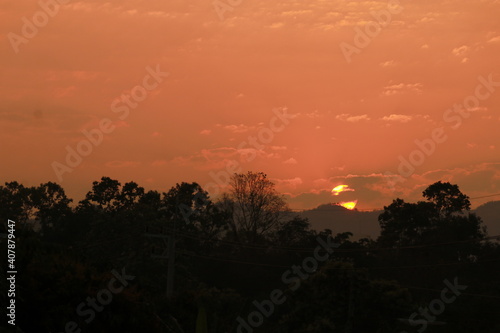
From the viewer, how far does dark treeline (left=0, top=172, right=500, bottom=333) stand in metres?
29.4

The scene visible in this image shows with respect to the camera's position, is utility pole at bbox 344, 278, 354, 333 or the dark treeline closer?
the dark treeline

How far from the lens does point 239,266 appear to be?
300 feet

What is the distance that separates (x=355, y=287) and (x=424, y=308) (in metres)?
7.69

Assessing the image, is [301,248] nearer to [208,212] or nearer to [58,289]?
[208,212]

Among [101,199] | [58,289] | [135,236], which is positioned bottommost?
[58,289]

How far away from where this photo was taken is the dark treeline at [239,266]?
1156 inches

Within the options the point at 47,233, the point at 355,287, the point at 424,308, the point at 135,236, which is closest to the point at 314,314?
the point at 355,287

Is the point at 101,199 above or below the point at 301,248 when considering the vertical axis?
above

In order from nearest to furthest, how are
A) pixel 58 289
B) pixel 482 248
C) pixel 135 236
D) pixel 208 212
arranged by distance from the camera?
pixel 58 289 < pixel 135 236 < pixel 482 248 < pixel 208 212

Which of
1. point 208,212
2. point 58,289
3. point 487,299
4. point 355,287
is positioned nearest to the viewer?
point 58,289

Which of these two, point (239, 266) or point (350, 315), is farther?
point (239, 266)

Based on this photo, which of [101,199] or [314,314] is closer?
[314,314]

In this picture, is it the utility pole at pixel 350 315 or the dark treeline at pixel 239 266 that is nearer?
the dark treeline at pixel 239 266

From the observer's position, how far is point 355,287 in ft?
208
